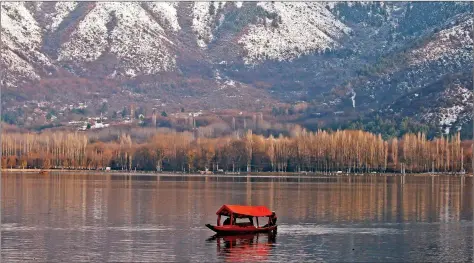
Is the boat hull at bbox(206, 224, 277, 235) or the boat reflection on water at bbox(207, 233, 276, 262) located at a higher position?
the boat hull at bbox(206, 224, 277, 235)

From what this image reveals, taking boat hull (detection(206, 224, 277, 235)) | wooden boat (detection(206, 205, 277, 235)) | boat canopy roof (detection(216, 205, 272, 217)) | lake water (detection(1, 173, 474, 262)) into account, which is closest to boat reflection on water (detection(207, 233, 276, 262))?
lake water (detection(1, 173, 474, 262))

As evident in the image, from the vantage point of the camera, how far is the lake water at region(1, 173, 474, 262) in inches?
3312

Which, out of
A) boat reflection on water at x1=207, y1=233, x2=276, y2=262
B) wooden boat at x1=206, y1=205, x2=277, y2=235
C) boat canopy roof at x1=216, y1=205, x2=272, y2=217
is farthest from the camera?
boat canopy roof at x1=216, y1=205, x2=272, y2=217

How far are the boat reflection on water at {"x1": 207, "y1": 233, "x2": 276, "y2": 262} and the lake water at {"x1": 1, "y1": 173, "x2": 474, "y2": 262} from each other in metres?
0.08

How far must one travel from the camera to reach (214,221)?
11031 centimetres

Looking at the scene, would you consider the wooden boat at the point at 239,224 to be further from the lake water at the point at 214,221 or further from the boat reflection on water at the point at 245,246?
the lake water at the point at 214,221

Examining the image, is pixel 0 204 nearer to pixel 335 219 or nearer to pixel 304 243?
pixel 335 219

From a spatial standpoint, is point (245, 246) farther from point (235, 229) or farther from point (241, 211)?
point (241, 211)

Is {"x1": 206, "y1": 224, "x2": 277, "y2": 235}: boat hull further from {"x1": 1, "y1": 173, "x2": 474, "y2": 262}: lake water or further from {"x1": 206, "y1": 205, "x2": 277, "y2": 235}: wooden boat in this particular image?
{"x1": 1, "y1": 173, "x2": 474, "y2": 262}: lake water

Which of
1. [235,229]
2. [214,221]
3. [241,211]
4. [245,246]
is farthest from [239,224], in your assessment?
[214,221]

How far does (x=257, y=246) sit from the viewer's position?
90125mm

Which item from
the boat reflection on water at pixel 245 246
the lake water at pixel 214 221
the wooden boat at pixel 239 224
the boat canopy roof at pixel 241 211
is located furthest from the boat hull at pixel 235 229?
the lake water at pixel 214 221

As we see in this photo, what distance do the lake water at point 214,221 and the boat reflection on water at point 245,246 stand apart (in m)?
0.08

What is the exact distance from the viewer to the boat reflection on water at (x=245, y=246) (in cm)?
8319
